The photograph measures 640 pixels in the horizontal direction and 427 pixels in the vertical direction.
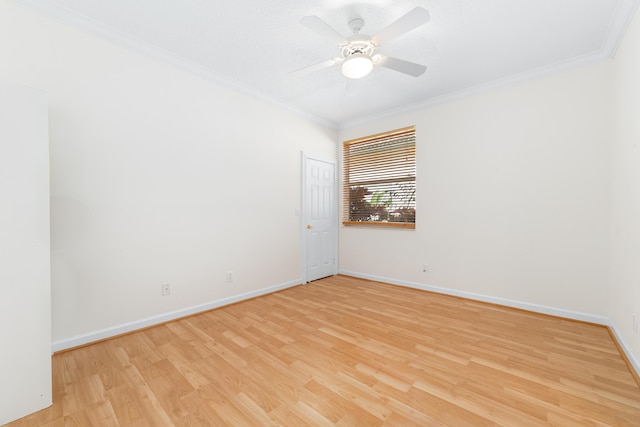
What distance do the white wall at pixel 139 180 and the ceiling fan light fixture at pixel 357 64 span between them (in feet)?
5.50

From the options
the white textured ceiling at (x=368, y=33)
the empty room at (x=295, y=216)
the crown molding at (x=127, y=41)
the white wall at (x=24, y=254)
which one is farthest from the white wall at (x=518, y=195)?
the white wall at (x=24, y=254)

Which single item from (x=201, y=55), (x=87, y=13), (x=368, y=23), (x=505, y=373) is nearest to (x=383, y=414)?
(x=505, y=373)

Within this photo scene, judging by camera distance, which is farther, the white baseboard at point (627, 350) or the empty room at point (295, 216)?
the white baseboard at point (627, 350)

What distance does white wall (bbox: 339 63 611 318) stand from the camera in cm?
266

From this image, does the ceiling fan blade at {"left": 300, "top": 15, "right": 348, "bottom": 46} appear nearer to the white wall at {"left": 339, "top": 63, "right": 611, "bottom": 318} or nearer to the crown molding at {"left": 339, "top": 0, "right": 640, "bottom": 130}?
the crown molding at {"left": 339, "top": 0, "right": 640, "bottom": 130}

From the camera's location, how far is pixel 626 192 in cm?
213

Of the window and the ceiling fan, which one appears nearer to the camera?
the ceiling fan

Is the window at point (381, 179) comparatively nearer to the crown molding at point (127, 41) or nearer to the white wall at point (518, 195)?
the white wall at point (518, 195)

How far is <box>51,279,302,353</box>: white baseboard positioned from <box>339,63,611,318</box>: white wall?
2.33 m

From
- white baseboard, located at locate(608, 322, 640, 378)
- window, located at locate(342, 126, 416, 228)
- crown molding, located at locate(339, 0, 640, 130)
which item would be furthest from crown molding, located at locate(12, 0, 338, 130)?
white baseboard, located at locate(608, 322, 640, 378)

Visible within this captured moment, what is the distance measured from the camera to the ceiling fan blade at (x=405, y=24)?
1.65 m

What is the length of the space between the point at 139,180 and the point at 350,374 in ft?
8.30

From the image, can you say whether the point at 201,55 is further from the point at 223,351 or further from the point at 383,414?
the point at 383,414

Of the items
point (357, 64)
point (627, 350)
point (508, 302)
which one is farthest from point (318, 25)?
point (508, 302)
